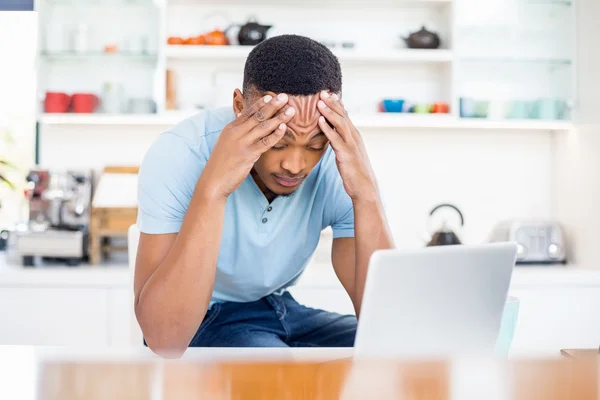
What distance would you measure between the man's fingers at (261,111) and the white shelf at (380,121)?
1805 millimetres

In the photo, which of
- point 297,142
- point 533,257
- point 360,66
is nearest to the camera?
point 297,142

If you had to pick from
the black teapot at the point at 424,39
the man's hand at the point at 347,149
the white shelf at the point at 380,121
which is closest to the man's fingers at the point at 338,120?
the man's hand at the point at 347,149

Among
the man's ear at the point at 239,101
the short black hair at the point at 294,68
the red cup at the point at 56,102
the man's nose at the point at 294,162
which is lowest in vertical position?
the man's nose at the point at 294,162

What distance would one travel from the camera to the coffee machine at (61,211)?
290 cm

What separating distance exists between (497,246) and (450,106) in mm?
2427

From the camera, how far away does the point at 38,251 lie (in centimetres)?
287

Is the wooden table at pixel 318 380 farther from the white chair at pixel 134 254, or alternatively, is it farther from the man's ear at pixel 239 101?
the white chair at pixel 134 254

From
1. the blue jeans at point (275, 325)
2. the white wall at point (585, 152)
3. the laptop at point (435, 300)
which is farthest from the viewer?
the white wall at point (585, 152)

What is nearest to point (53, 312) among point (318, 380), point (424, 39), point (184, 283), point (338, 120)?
point (184, 283)

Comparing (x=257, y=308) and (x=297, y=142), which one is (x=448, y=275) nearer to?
(x=297, y=142)

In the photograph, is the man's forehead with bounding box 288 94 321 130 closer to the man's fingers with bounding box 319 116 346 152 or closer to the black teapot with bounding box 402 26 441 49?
the man's fingers with bounding box 319 116 346 152

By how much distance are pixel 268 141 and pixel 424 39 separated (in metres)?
Result: 2.12

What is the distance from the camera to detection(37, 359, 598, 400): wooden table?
0.37 meters

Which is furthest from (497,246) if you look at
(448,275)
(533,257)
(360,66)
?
(360,66)
